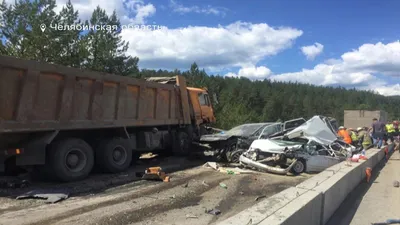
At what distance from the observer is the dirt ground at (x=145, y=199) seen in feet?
18.7

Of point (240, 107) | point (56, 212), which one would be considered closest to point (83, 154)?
point (56, 212)

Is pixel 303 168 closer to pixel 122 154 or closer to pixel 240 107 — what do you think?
pixel 122 154

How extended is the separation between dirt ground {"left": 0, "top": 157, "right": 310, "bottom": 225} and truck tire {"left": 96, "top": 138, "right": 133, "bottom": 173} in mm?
269

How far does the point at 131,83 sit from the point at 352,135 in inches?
407

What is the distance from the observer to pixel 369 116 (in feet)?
105

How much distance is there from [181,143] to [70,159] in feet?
16.0

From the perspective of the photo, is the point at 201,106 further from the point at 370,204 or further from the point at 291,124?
the point at 370,204

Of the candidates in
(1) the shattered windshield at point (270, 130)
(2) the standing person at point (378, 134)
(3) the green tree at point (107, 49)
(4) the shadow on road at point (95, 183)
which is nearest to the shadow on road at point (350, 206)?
Result: (1) the shattered windshield at point (270, 130)

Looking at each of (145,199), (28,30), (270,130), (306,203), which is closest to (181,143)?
(270,130)

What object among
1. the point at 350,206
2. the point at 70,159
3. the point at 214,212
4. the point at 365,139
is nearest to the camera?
the point at 214,212

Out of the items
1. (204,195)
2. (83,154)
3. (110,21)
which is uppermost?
(110,21)

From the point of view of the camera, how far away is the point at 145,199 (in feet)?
23.0

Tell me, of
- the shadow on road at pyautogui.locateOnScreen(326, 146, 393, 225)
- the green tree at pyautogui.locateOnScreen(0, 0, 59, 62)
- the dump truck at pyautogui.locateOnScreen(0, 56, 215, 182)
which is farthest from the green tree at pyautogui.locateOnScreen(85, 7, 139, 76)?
the shadow on road at pyautogui.locateOnScreen(326, 146, 393, 225)

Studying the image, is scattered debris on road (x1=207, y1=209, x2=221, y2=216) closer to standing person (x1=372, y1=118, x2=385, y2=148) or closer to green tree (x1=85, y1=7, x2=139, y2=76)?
standing person (x1=372, y1=118, x2=385, y2=148)
